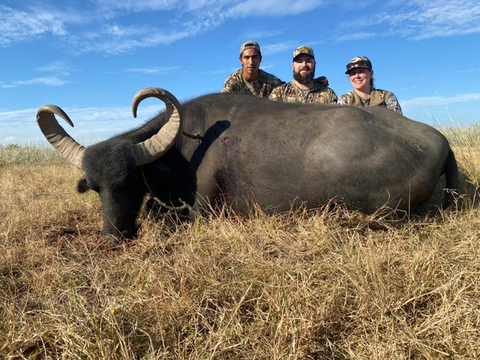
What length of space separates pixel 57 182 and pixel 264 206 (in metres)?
4.86

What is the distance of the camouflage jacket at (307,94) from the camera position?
22.2 feet

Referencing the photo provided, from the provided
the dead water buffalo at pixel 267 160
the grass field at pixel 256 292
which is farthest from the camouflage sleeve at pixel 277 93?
the grass field at pixel 256 292

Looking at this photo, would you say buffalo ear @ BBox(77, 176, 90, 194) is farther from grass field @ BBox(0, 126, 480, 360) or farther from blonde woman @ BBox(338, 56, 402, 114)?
blonde woman @ BBox(338, 56, 402, 114)

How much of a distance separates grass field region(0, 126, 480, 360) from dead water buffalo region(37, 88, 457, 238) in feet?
0.87

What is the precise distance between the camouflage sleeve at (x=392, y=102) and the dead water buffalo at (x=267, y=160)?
2.31 m

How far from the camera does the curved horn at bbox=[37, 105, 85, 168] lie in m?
3.73

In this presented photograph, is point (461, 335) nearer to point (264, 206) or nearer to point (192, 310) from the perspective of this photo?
point (192, 310)

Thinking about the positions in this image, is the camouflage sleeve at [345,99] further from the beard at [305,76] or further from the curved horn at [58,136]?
the curved horn at [58,136]

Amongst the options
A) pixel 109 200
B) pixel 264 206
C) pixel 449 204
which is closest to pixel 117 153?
pixel 109 200

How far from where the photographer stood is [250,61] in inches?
270

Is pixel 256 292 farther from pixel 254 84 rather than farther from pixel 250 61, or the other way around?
pixel 254 84

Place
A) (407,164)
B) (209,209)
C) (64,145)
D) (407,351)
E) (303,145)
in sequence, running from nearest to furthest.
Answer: (407,351) → (407,164) → (303,145) → (209,209) → (64,145)

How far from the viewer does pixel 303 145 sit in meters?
3.34

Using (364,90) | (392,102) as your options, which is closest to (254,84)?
(364,90)
